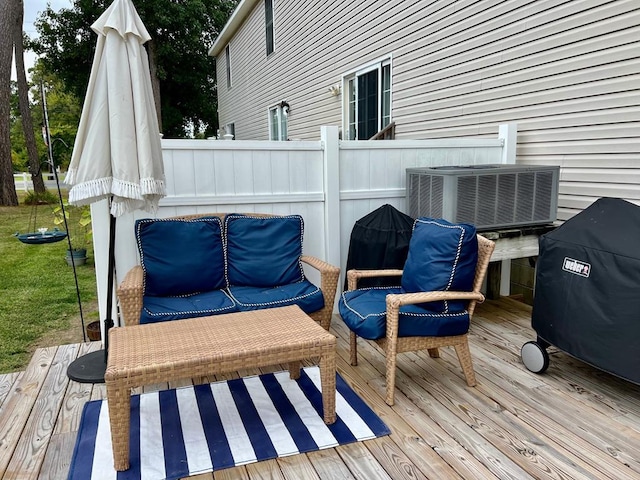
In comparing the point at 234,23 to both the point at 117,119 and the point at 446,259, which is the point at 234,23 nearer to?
the point at 117,119

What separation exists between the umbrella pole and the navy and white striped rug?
1.10 feet

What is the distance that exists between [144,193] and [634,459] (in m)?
2.67

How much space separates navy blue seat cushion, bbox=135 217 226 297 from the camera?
2.99 metres

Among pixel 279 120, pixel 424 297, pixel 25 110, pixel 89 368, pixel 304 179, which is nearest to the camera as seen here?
pixel 424 297

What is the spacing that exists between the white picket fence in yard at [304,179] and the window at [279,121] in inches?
262

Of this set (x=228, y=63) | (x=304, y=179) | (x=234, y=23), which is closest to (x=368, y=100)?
(x=304, y=179)

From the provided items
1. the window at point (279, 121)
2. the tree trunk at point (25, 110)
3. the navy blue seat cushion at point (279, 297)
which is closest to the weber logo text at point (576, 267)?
the navy blue seat cushion at point (279, 297)

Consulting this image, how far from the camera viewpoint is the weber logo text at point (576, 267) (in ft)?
7.98

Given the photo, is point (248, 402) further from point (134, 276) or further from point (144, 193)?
point (144, 193)

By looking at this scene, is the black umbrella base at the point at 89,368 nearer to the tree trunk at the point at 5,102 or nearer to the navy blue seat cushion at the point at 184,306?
the navy blue seat cushion at the point at 184,306

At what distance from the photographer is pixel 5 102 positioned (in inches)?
437

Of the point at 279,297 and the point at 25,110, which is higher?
the point at 25,110

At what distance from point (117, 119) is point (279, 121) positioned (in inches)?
341

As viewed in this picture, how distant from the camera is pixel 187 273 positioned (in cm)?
304
